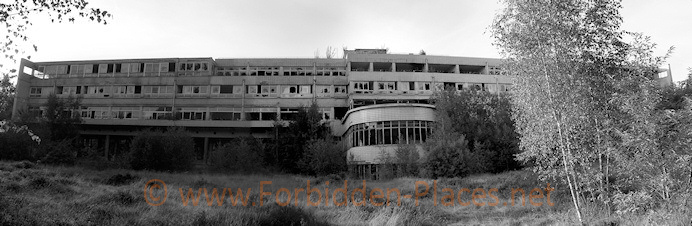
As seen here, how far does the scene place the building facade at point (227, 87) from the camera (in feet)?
168

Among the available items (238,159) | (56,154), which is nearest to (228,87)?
(238,159)

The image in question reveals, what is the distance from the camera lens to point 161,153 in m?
35.4

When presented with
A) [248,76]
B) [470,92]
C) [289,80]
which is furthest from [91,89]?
[470,92]

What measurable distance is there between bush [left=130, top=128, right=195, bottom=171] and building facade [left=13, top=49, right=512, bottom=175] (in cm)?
1405

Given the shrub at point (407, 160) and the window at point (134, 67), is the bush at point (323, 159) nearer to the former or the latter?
the shrub at point (407, 160)

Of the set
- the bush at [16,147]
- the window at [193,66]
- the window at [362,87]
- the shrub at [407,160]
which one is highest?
the window at [193,66]

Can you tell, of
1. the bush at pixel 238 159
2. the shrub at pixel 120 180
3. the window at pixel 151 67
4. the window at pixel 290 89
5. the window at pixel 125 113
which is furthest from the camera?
the window at pixel 151 67

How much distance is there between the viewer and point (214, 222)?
15.0m

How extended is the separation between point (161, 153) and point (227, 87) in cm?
2059

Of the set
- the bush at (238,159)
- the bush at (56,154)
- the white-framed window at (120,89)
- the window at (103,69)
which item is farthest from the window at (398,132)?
the window at (103,69)

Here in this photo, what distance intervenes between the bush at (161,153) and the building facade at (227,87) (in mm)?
14046

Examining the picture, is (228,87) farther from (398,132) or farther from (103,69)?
(398,132)

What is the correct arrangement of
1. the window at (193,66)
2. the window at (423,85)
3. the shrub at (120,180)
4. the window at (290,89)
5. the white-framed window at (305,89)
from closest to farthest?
the shrub at (120,180)
the window at (423,85)
the white-framed window at (305,89)
the window at (290,89)
the window at (193,66)

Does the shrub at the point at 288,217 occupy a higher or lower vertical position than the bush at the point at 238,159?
lower
